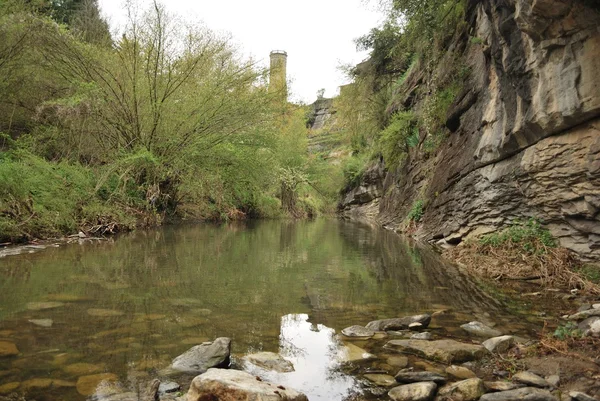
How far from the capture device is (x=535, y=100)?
6816mm

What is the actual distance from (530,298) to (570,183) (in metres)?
2.03

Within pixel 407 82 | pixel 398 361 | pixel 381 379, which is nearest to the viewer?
pixel 381 379

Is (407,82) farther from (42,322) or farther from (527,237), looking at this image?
(42,322)

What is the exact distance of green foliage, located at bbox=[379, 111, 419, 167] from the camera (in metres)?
15.9

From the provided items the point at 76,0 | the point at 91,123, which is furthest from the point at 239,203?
the point at 76,0

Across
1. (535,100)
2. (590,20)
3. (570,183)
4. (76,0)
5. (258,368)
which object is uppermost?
(76,0)

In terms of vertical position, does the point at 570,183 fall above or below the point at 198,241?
above

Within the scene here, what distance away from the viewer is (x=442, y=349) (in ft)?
10.6

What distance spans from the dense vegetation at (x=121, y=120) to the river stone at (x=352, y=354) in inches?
283

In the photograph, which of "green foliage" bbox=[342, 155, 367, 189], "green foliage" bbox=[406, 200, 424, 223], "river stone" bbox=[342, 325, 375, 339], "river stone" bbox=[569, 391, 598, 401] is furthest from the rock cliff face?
"green foliage" bbox=[342, 155, 367, 189]

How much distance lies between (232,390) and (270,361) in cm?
87

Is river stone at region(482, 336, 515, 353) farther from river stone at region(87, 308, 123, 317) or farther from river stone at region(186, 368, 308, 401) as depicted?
river stone at region(87, 308, 123, 317)

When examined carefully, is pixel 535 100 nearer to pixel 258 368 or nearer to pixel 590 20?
pixel 590 20

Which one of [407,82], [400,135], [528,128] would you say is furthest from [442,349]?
[407,82]
